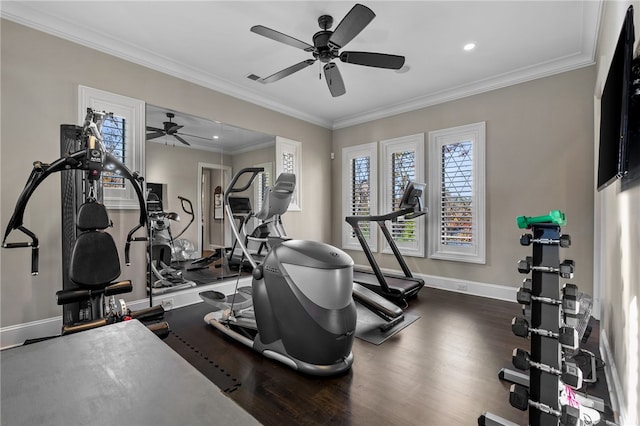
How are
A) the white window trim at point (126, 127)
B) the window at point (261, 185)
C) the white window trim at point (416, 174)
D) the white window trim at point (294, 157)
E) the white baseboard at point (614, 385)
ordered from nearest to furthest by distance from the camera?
the white baseboard at point (614, 385)
the white window trim at point (126, 127)
the window at point (261, 185)
the white window trim at point (416, 174)
the white window trim at point (294, 157)

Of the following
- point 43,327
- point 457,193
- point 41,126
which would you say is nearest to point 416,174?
point 457,193

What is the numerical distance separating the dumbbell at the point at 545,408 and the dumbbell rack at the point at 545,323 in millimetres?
18

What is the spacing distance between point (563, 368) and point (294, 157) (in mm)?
4514

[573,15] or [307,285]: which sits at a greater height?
[573,15]

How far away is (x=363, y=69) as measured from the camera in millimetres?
3707

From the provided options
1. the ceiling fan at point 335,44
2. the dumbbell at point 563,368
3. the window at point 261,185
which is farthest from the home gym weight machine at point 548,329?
the window at point 261,185

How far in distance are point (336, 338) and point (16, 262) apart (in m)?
2.91

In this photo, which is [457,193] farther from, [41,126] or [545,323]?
[41,126]

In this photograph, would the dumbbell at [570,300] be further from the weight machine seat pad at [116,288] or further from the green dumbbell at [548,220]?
the weight machine seat pad at [116,288]

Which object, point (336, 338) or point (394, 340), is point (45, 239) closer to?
point (336, 338)

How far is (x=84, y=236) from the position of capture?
92.1 inches

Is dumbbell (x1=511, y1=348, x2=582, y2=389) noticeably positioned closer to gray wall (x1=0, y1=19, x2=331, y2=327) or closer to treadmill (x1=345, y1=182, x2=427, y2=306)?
treadmill (x1=345, y1=182, x2=427, y2=306)

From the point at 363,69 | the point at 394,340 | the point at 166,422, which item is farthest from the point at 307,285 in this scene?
the point at 363,69

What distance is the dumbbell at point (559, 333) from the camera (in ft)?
4.28
